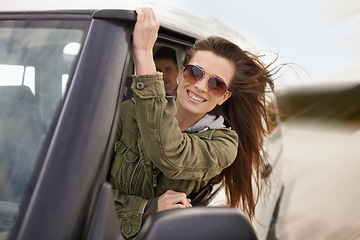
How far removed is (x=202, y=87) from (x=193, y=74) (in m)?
0.07

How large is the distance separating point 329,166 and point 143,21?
8.00 meters

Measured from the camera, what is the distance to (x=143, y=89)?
3.98 feet

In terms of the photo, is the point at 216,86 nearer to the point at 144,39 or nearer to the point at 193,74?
the point at 193,74

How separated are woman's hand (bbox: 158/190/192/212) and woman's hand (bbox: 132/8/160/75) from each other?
1.54 ft

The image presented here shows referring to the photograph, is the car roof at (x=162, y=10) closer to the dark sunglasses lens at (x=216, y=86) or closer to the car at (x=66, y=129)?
the car at (x=66, y=129)

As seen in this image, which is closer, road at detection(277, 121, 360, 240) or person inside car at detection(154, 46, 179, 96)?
person inside car at detection(154, 46, 179, 96)

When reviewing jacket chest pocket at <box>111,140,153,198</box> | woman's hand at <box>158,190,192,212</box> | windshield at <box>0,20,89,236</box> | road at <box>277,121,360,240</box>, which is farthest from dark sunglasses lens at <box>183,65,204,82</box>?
road at <box>277,121,360,240</box>

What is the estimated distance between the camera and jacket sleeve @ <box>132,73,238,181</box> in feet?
4.00

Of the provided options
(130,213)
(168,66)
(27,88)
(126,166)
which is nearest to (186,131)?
(126,166)

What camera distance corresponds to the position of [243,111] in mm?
1984

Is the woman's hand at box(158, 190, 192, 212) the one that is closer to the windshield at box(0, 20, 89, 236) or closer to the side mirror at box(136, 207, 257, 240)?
the side mirror at box(136, 207, 257, 240)

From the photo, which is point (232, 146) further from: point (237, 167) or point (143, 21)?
point (143, 21)

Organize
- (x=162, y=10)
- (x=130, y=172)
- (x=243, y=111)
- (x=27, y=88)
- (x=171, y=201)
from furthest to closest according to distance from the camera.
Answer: (x=243, y=111) < (x=162, y=10) < (x=130, y=172) < (x=171, y=201) < (x=27, y=88)

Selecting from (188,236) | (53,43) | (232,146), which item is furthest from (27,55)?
(232,146)
